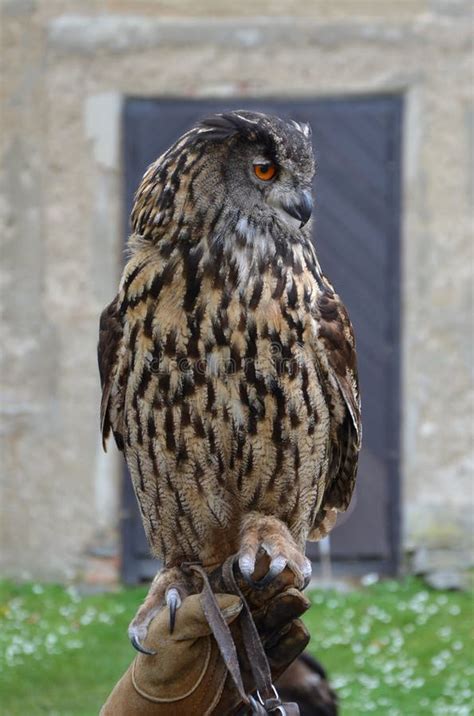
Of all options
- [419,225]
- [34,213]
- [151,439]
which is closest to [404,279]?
[419,225]

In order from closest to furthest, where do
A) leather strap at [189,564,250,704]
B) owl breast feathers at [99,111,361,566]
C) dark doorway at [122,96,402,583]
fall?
leather strap at [189,564,250,704]
owl breast feathers at [99,111,361,566]
dark doorway at [122,96,402,583]

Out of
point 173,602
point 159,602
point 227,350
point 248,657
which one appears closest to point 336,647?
point 159,602

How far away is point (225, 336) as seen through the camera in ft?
11.2

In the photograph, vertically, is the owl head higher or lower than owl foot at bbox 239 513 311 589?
higher

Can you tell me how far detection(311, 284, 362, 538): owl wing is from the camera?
11.9ft

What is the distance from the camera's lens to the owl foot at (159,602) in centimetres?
352

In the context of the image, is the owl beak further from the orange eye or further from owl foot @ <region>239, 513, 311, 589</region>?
owl foot @ <region>239, 513, 311, 589</region>

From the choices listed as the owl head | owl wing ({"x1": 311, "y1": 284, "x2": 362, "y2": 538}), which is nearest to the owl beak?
the owl head

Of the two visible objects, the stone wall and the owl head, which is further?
the stone wall

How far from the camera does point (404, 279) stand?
8648 millimetres

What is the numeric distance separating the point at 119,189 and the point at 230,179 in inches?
205

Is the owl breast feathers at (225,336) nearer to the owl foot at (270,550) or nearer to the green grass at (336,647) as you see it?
the owl foot at (270,550)

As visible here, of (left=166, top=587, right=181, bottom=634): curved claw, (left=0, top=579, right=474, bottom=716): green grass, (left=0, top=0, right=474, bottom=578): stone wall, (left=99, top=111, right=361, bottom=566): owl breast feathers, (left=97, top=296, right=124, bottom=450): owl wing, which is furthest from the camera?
(left=0, top=0, right=474, bottom=578): stone wall

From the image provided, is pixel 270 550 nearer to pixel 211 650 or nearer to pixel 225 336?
pixel 211 650
